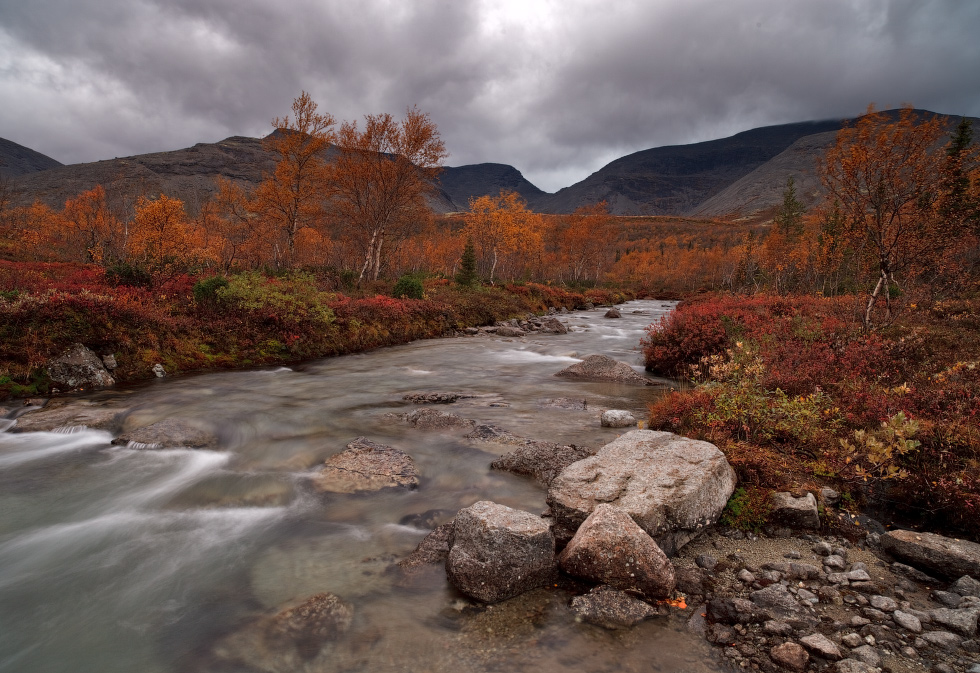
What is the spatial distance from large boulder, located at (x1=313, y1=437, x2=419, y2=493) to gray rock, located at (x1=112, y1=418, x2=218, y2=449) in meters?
2.62

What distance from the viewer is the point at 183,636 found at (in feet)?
12.3

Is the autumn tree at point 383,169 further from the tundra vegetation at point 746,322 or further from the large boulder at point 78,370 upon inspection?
the large boulder at point 78,370

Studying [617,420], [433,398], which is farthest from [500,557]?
[433,398]

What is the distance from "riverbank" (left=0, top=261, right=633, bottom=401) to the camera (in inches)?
390

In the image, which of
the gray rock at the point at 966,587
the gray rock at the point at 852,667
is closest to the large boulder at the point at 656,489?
the gray rock at the point at 852,667

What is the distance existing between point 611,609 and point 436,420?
548 centimetres

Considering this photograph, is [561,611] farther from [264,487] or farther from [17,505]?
[17,505]

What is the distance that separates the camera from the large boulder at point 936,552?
3916 mm

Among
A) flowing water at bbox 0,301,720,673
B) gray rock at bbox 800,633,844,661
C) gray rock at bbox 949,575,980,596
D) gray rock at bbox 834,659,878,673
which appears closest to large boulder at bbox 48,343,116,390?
flowing water at bbox 0,301,720,673

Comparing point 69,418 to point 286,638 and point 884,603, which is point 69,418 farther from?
point 884,603

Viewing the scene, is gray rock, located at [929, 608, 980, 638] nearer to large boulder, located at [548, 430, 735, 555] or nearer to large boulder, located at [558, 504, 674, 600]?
large boulder, located at [548, 430, 735, 555]

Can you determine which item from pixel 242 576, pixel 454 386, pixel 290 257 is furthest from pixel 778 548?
pixel 290 257

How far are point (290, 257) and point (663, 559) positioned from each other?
30.3m

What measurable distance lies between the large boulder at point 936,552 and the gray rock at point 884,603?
816mm
